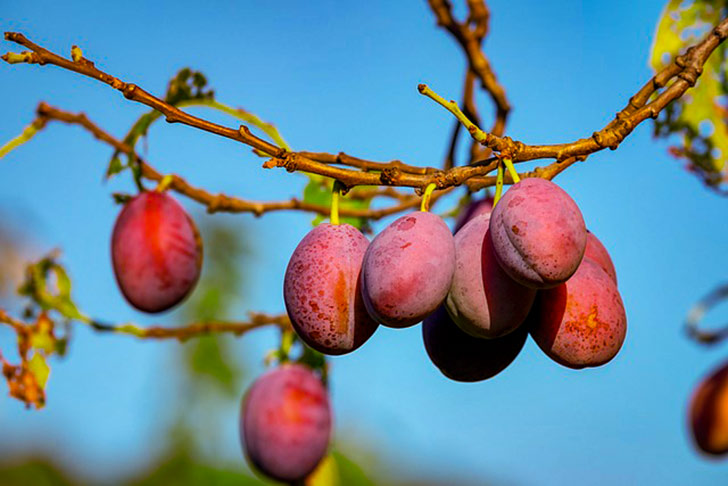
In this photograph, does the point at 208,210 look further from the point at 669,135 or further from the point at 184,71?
the point at 669,135

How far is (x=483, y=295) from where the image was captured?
83cm

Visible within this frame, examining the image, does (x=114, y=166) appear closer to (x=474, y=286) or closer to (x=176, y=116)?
(x=176, y=116)

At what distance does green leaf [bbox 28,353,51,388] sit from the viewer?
1662 mm

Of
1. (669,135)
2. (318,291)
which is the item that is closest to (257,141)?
(318,291)

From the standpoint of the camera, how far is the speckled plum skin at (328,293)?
887 mm

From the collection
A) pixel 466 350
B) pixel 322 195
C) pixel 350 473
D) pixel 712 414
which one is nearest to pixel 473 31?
pixel 322 195

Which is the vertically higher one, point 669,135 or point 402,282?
point 669,135

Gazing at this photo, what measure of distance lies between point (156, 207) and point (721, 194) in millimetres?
1167

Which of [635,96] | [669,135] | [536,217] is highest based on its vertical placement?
[669,135]

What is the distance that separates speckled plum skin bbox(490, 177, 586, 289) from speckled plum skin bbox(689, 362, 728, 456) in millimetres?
1154

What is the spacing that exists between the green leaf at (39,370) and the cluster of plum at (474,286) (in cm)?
97

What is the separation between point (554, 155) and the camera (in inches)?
34.6

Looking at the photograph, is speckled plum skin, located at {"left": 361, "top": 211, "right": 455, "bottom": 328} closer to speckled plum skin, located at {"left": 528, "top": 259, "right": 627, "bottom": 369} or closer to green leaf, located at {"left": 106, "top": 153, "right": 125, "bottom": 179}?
speckled plum skin, located at {"left": 528, "top": 259, "right": 627, "bottom": 369}

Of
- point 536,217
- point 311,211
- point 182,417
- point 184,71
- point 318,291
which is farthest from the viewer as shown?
point 182,417
